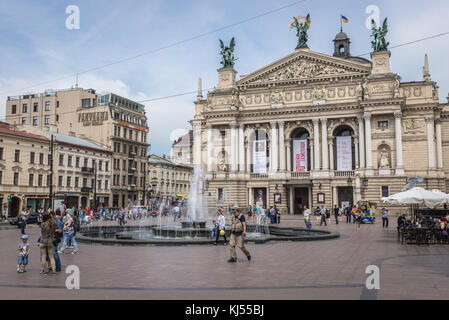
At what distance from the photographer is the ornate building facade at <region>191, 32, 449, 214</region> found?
183ft

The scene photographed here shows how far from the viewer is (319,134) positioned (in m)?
60.1

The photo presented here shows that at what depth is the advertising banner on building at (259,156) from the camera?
61.9 metres

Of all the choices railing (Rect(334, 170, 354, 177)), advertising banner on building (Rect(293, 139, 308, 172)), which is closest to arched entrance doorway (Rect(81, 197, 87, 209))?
advertising banner on building (Rect(293, 139, 308, 172))

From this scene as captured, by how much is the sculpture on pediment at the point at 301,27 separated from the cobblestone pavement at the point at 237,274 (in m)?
48.4

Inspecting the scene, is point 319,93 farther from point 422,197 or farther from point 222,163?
point 422,197

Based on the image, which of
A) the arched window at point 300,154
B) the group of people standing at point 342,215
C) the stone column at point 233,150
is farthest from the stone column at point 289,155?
the group of people standing at point 342,215

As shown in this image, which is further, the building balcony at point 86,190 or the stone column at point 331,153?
the building balcony at point 86,190

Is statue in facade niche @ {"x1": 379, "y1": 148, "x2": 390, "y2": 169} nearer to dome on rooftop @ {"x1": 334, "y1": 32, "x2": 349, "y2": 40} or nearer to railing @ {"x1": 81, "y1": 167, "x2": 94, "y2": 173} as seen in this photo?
dome on rooftop @ {"x1": 334, "y1": 32, "x2": 349, "y2": 40}

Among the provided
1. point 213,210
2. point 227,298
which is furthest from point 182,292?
point 213,210

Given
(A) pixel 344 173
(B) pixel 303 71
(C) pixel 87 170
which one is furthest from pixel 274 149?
(C) pixel 87 170

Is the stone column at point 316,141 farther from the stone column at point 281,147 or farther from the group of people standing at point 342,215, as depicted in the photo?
the group of people standing at point 342,215

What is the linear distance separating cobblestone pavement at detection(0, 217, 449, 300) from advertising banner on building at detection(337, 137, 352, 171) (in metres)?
39.7

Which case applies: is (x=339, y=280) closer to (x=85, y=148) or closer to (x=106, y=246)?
(x=106, y=246)
